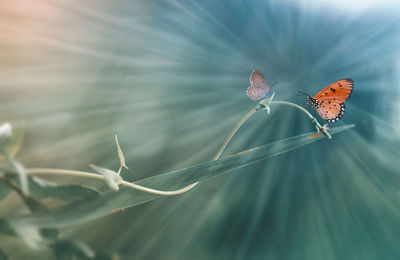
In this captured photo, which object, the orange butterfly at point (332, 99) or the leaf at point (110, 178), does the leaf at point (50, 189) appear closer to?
the leaf at point (110, 178)

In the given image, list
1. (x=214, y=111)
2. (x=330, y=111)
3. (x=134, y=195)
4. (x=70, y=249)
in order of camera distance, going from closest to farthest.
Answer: (x=70, y=249)
(x=134, y=195)
(x=214, y=111)
(x=330, y=111)

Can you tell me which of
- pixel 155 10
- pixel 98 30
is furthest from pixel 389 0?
pixel 98 30

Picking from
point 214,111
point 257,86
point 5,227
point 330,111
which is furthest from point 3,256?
point 330,111

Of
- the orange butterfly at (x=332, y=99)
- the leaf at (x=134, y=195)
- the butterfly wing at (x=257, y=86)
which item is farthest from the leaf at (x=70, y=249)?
the orange butterfly at (x=332, y=99)

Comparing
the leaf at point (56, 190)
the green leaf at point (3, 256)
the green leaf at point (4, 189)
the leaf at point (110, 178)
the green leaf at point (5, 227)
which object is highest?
the leaf at point (110, 178)

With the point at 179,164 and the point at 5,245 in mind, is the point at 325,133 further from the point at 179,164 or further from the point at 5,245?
the point at 5,245

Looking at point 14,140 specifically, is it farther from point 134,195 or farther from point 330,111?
point 330,111

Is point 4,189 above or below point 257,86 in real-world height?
below
